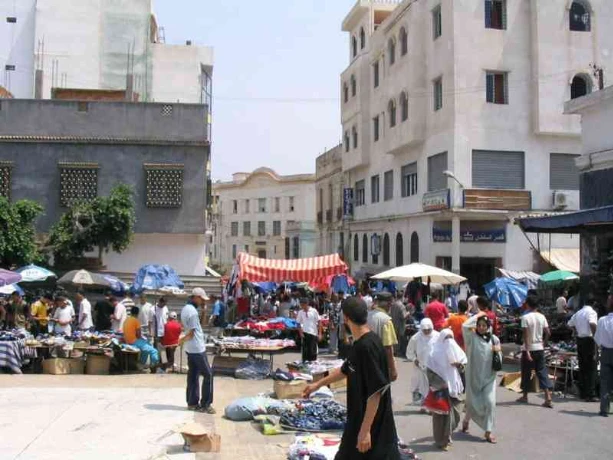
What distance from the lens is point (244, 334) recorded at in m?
18.6

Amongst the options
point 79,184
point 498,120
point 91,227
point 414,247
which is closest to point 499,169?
point 498,120

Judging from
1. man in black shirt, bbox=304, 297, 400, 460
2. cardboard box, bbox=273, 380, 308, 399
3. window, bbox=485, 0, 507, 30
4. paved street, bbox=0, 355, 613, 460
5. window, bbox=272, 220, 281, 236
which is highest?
window, bbox=485, 0, 507, 30

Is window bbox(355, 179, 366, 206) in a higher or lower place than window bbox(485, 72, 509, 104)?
lower

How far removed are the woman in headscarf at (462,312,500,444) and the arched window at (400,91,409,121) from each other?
81.9ft

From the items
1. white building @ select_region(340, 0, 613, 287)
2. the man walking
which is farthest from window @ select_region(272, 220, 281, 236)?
the man walking

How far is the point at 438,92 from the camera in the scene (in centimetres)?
3059

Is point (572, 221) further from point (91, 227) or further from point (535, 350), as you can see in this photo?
point (91, 227)

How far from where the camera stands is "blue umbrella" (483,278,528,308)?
817 inches

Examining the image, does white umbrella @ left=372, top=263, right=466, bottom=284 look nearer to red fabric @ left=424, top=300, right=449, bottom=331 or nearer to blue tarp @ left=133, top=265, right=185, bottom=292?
blue tarp @ left=133, top=265, right=185, bottom=292

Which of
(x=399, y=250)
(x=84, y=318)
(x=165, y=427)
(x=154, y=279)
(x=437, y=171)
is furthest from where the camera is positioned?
(x=399, y=250)

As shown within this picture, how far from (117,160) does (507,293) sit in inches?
606

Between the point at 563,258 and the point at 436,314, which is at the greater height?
the point at 563,258

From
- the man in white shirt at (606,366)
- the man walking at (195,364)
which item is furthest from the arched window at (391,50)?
the man walking at (195,364)

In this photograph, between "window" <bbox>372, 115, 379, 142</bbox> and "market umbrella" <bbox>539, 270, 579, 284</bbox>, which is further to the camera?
"window" <bbox>372, 115, 379, 142</bbox>
